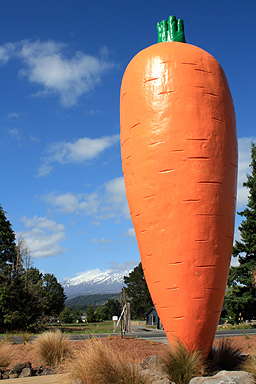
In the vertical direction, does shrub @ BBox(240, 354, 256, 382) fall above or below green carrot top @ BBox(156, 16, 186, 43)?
below

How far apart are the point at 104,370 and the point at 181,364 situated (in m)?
1.01

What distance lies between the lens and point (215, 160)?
501 cm

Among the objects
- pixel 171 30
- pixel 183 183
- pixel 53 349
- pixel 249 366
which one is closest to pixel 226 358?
pixel 249 366

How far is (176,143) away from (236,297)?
20.3 metres

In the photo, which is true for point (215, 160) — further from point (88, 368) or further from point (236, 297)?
point (236, 297)

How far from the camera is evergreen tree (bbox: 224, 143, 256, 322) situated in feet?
74.2

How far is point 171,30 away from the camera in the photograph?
19.9ft

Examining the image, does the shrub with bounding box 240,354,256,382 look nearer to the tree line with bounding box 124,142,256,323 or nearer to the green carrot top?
the green carrot top

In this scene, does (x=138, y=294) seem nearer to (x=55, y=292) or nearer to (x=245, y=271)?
(x=55, y=292)

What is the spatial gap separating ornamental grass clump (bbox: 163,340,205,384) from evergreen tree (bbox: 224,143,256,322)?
19.2 meters

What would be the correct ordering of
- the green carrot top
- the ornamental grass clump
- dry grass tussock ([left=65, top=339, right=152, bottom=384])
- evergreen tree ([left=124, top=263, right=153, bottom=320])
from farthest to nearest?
evergreen tree ([left=124, top=263, right=153, bottom=320]) < the green carrot top < the ornamental grass clump < dry grass tussock ([left=65, top=339, right=152, bottom=384])

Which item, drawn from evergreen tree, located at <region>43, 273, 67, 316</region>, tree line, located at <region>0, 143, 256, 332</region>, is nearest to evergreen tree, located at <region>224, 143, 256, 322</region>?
tree line, located at <region>0, 143, 256, 332</region>

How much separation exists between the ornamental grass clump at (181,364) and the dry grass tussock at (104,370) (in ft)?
1.42

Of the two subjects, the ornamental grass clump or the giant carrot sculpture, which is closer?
the ornamental grass clump
